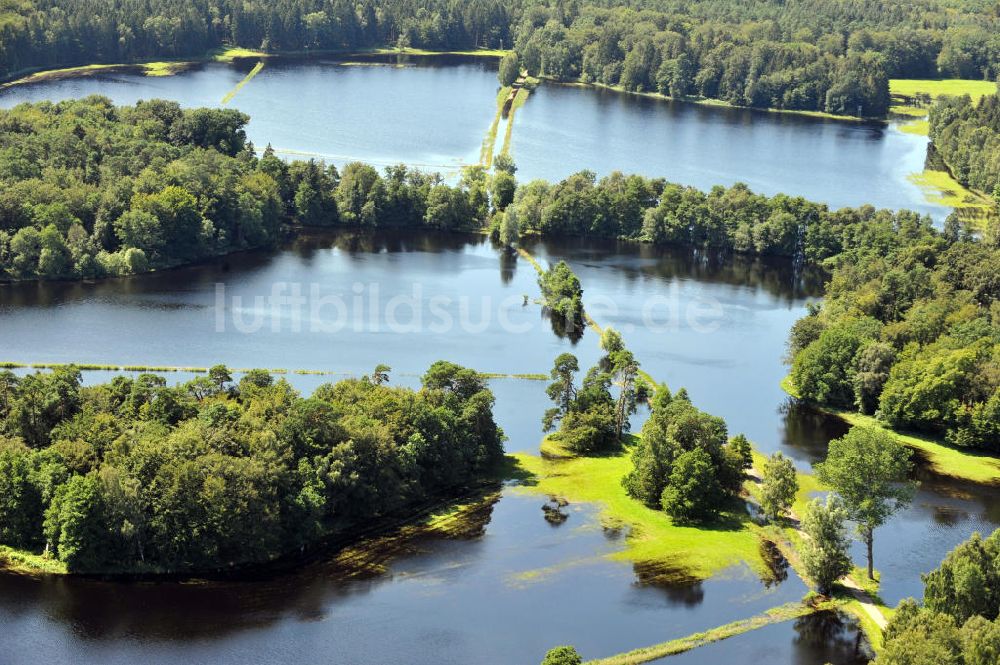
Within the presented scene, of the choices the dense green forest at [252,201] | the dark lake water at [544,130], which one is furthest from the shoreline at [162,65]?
the dense green forest at [252,201]

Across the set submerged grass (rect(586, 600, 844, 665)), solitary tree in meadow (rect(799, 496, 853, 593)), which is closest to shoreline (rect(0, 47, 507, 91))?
solitary tree in meadow (rect(799, 496, 853, 593))

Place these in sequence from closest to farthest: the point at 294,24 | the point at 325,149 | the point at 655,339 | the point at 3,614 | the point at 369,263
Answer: the point at 3,614 → the point at 655,339 → the point at 369,263 → the point at 325,149 → the point at 294,24

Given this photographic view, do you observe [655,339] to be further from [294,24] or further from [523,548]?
[294,24]

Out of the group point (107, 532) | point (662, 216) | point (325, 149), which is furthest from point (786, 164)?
point (107, 532)

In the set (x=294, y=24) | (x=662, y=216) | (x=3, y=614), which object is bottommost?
(x=3, y=614)

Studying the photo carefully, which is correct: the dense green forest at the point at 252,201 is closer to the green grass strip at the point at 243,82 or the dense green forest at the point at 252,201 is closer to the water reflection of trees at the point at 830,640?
the green grass strip at the point at 243,82

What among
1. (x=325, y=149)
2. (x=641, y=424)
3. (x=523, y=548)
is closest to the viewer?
(x=523, y=548)

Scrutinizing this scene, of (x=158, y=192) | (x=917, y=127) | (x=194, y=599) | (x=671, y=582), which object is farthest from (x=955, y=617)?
(x=917, y=127)
